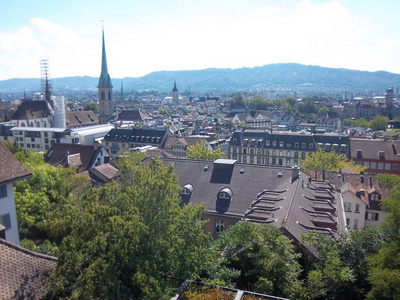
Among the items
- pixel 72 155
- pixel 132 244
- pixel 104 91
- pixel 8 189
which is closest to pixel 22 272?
pixel 132 244

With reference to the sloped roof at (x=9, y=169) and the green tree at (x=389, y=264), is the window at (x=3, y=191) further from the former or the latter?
the green tree at (x=389, y=264)

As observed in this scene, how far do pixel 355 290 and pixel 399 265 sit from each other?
2.95 m

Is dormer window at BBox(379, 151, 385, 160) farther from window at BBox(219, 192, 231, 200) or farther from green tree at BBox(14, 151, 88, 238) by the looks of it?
green tree at BBox(14, 151, 88, 238)

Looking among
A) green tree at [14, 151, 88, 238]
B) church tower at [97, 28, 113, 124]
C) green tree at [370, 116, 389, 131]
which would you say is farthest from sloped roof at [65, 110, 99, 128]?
green tree at [370, 116, 389, 131]

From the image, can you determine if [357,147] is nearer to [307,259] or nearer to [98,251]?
[307,259]

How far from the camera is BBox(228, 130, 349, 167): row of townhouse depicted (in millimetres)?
74812

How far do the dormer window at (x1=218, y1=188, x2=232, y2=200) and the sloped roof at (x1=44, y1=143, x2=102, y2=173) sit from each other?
84.0 ft

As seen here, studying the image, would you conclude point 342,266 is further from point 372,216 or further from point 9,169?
point 372,216

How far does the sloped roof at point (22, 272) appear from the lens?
12.6 m

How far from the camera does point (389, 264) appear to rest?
53.0 feet

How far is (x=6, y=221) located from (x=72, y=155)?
3055 centimetres

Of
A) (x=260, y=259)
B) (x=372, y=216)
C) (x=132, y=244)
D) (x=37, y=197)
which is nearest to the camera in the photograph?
(x=132, y=244)

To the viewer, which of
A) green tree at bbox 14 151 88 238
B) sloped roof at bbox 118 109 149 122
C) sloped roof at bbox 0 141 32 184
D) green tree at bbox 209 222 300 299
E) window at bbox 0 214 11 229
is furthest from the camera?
sloped roof at bbox 118 109 149 122

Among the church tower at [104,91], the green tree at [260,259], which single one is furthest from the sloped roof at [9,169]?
the church tower at [104,91]
